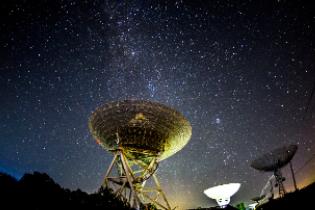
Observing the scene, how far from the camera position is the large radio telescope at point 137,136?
68.3 ft

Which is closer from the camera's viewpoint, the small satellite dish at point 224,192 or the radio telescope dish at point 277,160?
the radio telescope dish at point 277,160

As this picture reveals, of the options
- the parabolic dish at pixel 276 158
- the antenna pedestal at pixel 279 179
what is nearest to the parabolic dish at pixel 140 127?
the parabolic dish at pixel 276 158

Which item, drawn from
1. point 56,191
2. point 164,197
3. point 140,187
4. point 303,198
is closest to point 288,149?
point 164,197

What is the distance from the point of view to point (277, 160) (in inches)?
1005

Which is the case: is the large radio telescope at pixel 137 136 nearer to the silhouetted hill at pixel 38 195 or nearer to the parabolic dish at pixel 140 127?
the parabolic dish at pixel 140 127

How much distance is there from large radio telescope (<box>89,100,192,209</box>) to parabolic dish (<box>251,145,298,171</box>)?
791 cm

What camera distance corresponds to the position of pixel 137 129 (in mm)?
21484

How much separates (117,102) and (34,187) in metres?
10.6

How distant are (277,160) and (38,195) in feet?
70.2

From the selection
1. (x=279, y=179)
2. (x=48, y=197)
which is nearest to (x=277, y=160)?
(x=279, y=179)

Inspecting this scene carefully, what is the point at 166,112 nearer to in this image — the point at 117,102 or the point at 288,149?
the point at 117,102

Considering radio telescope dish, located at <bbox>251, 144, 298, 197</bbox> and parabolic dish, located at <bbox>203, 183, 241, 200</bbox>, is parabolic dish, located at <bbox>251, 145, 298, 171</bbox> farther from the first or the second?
parabolic dish, located at <bbox>203, 183, 241, 200</bbox>

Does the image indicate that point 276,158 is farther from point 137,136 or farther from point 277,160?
point 137,136

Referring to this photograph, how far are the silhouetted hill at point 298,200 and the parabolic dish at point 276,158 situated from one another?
46.4ft
